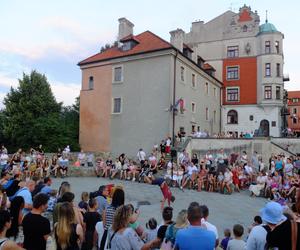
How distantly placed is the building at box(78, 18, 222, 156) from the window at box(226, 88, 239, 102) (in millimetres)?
6462

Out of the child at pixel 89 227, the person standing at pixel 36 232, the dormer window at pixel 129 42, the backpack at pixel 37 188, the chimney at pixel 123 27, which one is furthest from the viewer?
the chimney at pixel 123 27

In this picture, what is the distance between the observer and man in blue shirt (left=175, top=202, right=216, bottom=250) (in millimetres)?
3656

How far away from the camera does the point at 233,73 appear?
133 ft

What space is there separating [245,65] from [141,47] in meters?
15.8

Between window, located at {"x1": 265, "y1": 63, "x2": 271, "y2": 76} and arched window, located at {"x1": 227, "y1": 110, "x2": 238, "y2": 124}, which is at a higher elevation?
window, located at {"x1": 265, "y1": 63, "x2": 271, "y2": 76}

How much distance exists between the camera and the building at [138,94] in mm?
28219

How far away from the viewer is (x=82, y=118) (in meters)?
33.6

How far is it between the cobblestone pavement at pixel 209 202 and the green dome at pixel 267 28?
87.1 feet

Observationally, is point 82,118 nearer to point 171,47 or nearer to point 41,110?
point 41,110

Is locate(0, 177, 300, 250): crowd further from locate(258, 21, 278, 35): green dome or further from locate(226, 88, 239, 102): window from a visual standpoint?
locate(258, 21, 278, 35): green dome

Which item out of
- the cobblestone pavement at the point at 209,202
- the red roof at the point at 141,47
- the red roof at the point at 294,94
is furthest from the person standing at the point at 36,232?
the red roof at the point at 294,94

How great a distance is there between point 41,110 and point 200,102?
721 inches

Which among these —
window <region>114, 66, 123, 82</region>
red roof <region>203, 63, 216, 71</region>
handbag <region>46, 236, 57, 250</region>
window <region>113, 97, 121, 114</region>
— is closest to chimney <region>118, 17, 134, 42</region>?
window <region>114, 66, 123, 82</region>

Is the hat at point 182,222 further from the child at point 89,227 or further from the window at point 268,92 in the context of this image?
the window at point 268,92
